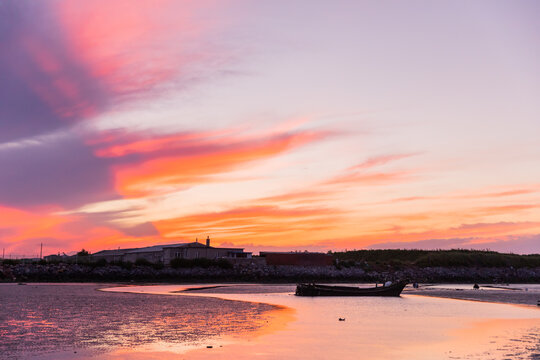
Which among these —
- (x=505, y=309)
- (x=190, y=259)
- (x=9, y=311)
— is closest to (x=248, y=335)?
(x=9, y=311)

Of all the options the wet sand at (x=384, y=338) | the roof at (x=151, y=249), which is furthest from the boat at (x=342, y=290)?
the roof at (x=151, y=249)

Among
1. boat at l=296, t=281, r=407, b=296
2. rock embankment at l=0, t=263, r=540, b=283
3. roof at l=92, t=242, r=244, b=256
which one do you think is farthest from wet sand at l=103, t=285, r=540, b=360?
roof at l=92, t=242, r=244, b=256

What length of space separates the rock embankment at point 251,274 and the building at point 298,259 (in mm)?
6214

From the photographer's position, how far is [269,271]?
11131 cm

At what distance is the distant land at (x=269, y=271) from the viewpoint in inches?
3706

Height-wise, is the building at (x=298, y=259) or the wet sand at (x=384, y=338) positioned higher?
the building at (x=298, y=259)

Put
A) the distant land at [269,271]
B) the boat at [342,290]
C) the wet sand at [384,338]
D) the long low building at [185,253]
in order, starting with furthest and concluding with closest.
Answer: the long low building at [185,253]
the distant land at [269,271]
the boat at [342,290]
the wet sand at [384,338]

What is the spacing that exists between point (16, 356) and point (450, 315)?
1173 inches

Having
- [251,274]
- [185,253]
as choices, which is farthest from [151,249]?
[251,274]

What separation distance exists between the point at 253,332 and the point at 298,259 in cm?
10108

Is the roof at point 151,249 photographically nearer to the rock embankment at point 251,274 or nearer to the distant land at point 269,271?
the distant land at point 269,271

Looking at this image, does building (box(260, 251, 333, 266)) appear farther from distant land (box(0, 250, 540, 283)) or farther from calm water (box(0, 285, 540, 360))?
calm water (box(0, 285, 540, 360))

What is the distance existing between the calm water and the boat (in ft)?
63.9

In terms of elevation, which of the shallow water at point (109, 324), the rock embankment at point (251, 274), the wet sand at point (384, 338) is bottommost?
the wet sand at point (384, 338)
